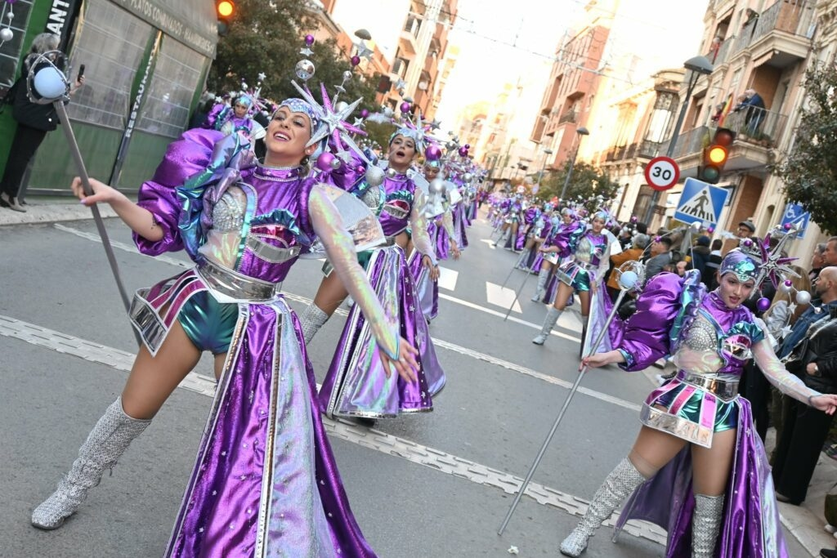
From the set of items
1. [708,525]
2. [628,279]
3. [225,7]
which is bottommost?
[708,525]

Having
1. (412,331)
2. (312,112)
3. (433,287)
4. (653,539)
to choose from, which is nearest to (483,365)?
(433,287)

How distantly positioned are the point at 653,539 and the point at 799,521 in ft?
5.74

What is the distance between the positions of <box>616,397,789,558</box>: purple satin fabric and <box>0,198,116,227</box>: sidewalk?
7.12 meters

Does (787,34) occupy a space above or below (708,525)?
above

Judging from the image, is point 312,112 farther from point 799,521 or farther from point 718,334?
point 799,521

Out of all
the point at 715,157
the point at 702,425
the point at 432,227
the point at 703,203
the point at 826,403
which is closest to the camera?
the point at 826,403

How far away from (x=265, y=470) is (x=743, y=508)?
8.13ft

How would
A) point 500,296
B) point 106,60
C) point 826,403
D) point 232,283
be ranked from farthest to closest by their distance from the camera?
point 500,296 < point 106,60 < point 826,403 < point 232,283

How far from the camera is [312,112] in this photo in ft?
12.7

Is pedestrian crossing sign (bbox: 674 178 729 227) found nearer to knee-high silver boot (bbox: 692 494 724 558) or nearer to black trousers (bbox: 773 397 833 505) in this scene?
black trousers (bbox: 773 397 833 505)

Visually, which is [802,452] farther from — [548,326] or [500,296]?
[500,296]

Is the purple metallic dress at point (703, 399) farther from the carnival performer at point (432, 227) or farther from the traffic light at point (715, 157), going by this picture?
the traffic light at point (715, 157)

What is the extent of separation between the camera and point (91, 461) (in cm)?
369

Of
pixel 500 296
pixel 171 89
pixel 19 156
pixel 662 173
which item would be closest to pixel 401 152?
pixel 19 156
